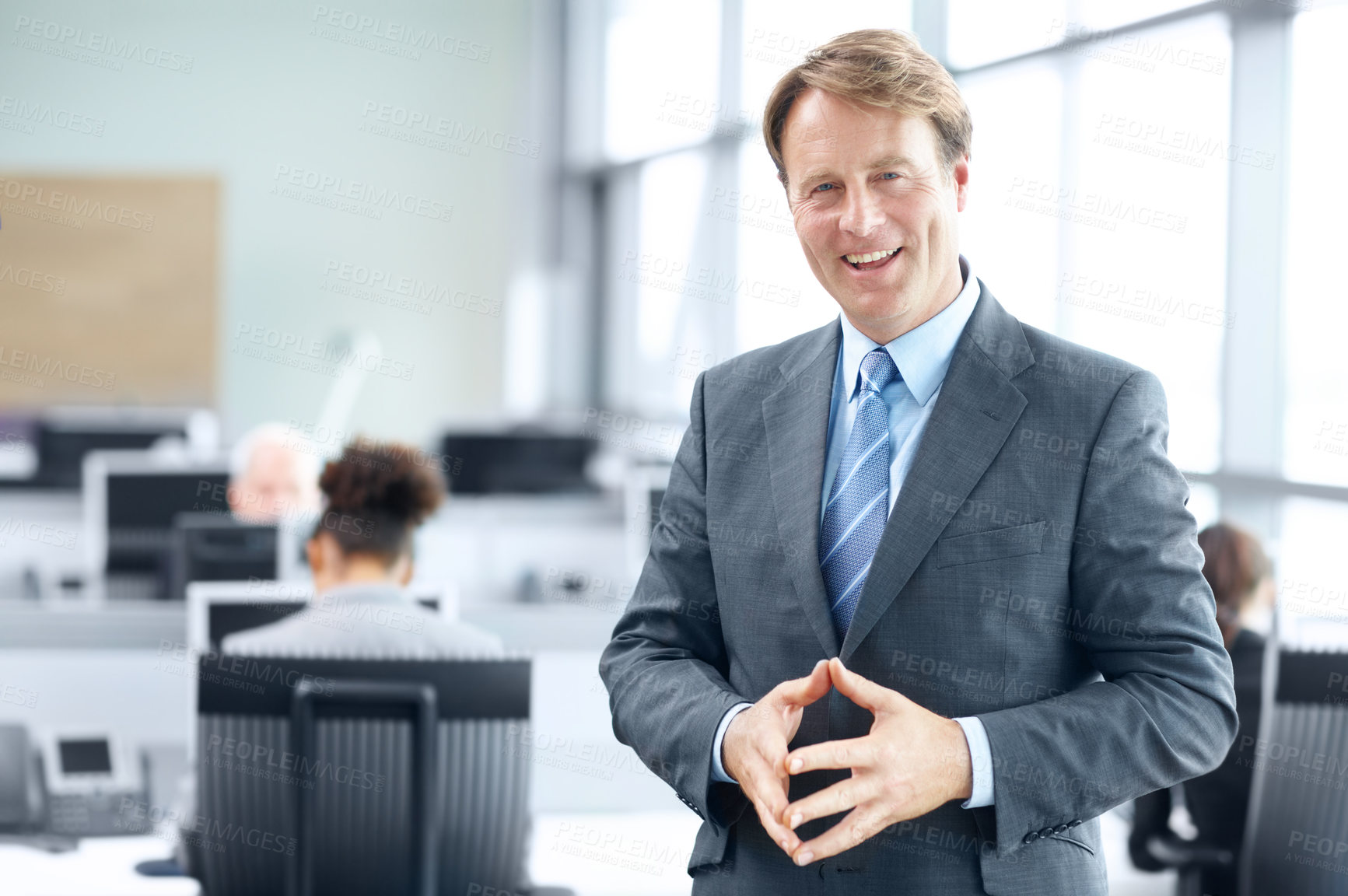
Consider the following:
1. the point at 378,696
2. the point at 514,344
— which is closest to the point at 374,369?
the point at 514,344

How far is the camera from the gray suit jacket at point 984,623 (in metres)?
0.97

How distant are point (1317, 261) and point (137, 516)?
12.4 feet

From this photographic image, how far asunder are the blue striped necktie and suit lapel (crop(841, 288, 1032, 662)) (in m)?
0.03

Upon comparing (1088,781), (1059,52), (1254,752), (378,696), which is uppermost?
(1059,52)

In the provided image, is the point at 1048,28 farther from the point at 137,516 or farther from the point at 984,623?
the point at 984,623

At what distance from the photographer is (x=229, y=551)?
3664 millimetres

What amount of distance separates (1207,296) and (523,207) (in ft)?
18.1

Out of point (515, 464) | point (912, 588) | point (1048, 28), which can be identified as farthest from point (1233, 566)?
point (515, 464)

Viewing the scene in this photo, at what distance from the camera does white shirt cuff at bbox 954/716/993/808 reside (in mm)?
961

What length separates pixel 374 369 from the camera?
8.36 m

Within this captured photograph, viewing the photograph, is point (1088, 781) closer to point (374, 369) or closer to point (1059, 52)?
point (1059, 52)

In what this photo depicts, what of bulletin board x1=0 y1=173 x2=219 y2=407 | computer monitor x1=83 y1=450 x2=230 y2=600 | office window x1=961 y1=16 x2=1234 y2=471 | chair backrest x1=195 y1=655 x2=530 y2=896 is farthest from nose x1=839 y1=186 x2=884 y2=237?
bulletin board x1=0 y1=173 x2=219 y2=407

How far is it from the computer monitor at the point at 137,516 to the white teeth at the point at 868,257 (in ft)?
11.7

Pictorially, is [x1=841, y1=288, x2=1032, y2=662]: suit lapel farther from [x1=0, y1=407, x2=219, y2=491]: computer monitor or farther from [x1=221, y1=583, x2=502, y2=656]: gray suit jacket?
[x1=0, y1=407, x2=219, y2=491]: computer monitor
